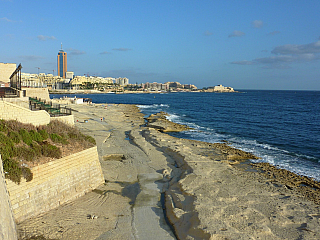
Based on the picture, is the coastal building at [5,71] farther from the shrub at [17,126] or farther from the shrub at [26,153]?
the shrub at [26,153]

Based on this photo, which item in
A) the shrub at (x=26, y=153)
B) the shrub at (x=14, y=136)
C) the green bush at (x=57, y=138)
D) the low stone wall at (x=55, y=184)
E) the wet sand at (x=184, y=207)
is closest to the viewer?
the wet sand at (x=184, y=207)

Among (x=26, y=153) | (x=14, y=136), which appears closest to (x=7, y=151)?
(x=26, y=153)

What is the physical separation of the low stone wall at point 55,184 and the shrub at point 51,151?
0.40 metres

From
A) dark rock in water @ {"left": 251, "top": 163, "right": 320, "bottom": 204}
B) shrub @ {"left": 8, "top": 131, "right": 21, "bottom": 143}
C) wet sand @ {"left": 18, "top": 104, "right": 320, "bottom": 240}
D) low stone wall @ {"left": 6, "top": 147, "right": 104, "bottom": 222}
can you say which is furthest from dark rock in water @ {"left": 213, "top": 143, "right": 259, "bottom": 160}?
shrub @ {"left": 8, "top": 131, "right": 21, "bottom": 143}

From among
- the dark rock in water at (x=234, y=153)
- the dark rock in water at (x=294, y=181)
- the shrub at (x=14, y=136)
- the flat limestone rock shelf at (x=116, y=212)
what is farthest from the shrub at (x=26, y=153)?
the dark rock in water at (x=234, y=153)

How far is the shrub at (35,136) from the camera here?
1306 centimetres

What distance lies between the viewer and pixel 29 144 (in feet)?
40.5

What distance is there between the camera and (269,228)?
31.9 ft

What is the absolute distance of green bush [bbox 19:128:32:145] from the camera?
12372mm

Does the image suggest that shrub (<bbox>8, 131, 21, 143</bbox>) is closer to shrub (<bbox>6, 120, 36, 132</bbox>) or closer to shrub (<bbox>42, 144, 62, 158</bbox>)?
shrub (<bbox>6, 120, 36, 132</bbox>)

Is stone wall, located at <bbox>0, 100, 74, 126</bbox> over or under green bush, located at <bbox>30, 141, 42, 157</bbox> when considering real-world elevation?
over

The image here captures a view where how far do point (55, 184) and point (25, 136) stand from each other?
333 centimetres

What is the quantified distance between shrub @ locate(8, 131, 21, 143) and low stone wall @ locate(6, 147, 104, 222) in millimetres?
2257

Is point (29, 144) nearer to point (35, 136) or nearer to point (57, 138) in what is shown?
point (35, 136)
